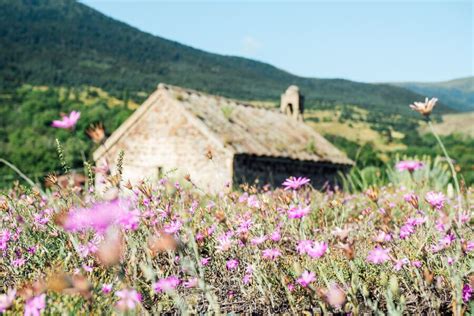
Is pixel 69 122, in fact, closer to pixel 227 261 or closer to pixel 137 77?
pixel 227 261

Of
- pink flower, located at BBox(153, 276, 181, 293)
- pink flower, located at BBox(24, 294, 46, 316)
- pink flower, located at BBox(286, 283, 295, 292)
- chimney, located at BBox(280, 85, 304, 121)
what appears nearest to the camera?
pink flower, located at BBox(153, 276, 181, 293)

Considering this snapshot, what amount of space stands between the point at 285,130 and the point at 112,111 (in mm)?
66845

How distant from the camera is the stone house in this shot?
17.8m

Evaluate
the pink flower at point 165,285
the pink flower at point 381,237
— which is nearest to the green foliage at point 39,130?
the pink flower at point 165,285

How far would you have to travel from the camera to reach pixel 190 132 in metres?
18.8

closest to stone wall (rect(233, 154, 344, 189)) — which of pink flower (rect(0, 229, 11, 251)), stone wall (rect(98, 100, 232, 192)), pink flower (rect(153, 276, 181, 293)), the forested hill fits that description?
stone wall (rect(98, 100, 232, 192))

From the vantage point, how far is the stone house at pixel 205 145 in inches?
703

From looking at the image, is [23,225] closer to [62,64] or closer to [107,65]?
[62,64]

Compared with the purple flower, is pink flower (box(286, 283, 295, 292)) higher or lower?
lower

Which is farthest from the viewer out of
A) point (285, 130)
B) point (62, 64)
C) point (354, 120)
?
point (62, 64)

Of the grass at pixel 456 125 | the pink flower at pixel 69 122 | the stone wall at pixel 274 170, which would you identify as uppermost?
the pink flower at pixel 69 122

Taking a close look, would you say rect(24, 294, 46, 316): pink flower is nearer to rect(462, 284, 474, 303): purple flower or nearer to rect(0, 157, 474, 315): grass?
rect(0, 157, 474, 315): grass

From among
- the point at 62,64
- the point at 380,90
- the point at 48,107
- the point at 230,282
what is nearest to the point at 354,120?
the point at 48,107

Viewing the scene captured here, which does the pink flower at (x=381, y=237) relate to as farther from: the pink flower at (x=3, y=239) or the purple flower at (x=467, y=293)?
the pink flower at (x=3, y=239)
